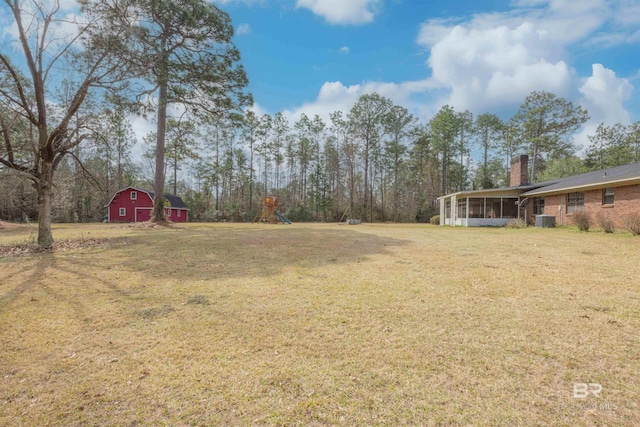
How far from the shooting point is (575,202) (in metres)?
16.8

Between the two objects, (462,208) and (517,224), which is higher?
(462,208)

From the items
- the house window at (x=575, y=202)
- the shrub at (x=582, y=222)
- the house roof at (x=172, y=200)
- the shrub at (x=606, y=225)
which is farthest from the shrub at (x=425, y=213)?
the house roof at (x=172, y=200)

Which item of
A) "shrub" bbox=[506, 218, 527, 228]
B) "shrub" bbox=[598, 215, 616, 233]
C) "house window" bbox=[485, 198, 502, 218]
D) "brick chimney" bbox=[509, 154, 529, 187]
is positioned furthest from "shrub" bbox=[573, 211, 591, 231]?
"brick chimney" bbox=[509, 154, 529, 187]

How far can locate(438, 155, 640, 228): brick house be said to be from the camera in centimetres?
1382

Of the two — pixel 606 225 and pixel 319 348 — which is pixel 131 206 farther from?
pixel 606 225

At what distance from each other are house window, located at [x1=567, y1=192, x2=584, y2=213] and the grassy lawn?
14.2 m

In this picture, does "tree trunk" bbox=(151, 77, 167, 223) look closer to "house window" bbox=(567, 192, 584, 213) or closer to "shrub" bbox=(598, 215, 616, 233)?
"shrub" bbox=(598, 215, 616, 233)

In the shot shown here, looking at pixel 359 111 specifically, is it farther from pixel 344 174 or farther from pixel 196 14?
pixel 196 14

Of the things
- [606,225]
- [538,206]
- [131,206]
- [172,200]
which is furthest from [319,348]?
[131,206]

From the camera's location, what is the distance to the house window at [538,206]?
19812 mm

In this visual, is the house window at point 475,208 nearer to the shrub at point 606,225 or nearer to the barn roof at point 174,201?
the shrub at point 606,225

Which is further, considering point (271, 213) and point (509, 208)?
point (271, 213)

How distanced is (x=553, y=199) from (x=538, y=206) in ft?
6.00

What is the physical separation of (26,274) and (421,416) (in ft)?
23.4
